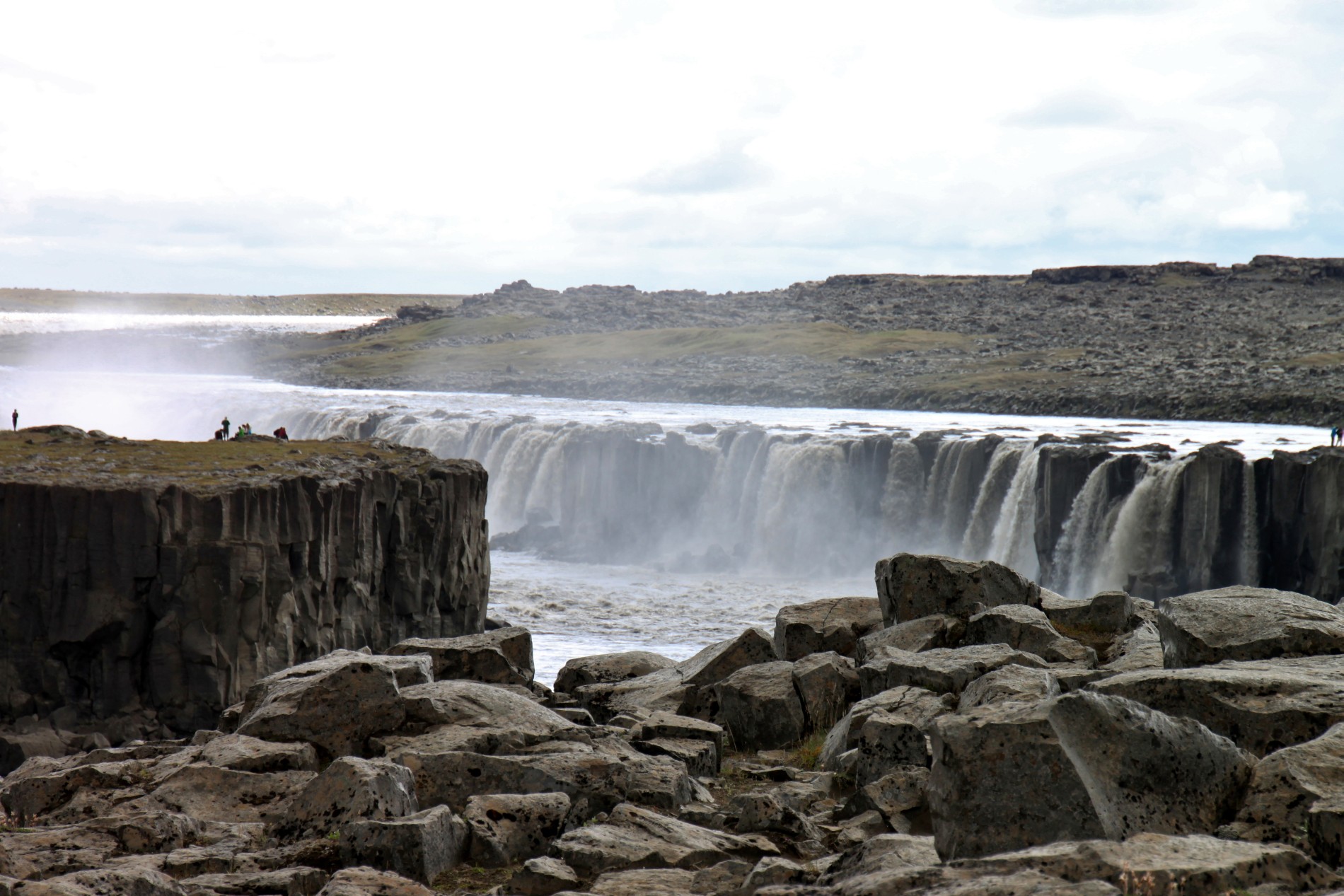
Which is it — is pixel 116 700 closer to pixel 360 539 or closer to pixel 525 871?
pixel 360 539

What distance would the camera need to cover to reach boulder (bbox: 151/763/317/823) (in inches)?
367

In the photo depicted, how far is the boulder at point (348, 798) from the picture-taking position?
334 inches

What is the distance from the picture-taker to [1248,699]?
26.9 ft

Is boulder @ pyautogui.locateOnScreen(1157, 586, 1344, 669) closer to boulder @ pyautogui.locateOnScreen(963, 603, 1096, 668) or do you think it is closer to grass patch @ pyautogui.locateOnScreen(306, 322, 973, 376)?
boulder @ pyautogui.locateOnScreen(963, 603, 1096, 668)

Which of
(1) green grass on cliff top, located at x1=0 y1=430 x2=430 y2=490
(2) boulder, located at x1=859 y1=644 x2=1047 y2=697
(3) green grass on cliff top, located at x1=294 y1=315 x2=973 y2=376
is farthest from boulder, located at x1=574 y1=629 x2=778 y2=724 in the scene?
(3) green grass on cliff top, located at x1=294 y1=315 x2=973 y2=376

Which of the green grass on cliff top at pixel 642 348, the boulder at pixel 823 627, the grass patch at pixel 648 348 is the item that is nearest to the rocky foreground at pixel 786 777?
the boulder at pixel 823 627

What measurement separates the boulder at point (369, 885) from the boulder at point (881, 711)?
14.3 feet

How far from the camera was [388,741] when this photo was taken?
10141 millimetres

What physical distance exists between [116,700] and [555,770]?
617 inches

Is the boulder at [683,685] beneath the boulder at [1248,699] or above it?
beneath

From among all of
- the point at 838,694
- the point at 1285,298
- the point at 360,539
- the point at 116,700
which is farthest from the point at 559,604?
the point at 1285,298

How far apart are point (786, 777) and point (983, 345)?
92.1 m

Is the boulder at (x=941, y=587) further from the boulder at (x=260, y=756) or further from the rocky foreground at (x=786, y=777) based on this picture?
the boulder at (x=260, y=756)

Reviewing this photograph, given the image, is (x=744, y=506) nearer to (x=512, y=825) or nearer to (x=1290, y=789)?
(x=512, y=825)
